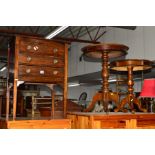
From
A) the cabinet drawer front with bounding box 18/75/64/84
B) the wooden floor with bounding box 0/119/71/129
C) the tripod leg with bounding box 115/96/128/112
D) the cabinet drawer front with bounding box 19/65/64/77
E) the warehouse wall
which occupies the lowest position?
the wooden floor with bounding box 0/119/71/129

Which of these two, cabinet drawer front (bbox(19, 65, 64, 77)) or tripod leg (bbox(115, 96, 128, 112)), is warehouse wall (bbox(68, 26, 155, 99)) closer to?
tripod leg (bbox(115, 96, 128, 112))

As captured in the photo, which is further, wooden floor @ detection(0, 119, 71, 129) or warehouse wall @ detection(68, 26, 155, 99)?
warehouse wall @ detection(68, 26, 155, 99)

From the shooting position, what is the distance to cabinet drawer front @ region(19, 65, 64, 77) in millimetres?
2041

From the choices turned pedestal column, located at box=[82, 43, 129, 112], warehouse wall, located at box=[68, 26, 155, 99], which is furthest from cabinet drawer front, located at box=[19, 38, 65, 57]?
warehouse wall, located at box=[68, 26, 155, 99]

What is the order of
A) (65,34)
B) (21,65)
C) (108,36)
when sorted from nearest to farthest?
(21,65) < (108,36) < (65,34)

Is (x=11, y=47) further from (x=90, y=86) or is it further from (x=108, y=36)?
(x=90, y=86)

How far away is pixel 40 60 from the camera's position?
83.7 inches

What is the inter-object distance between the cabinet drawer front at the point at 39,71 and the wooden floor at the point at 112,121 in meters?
0.44

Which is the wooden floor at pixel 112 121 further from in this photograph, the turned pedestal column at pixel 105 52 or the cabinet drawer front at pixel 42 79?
the cabinet drawer front at pixel 42 79

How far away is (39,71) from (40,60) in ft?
0.31

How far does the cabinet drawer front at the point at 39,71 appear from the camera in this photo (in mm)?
2041

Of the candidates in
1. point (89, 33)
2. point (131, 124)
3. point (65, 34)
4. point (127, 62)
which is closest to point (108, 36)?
point (89, 33)

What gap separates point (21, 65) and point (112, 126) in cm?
92
